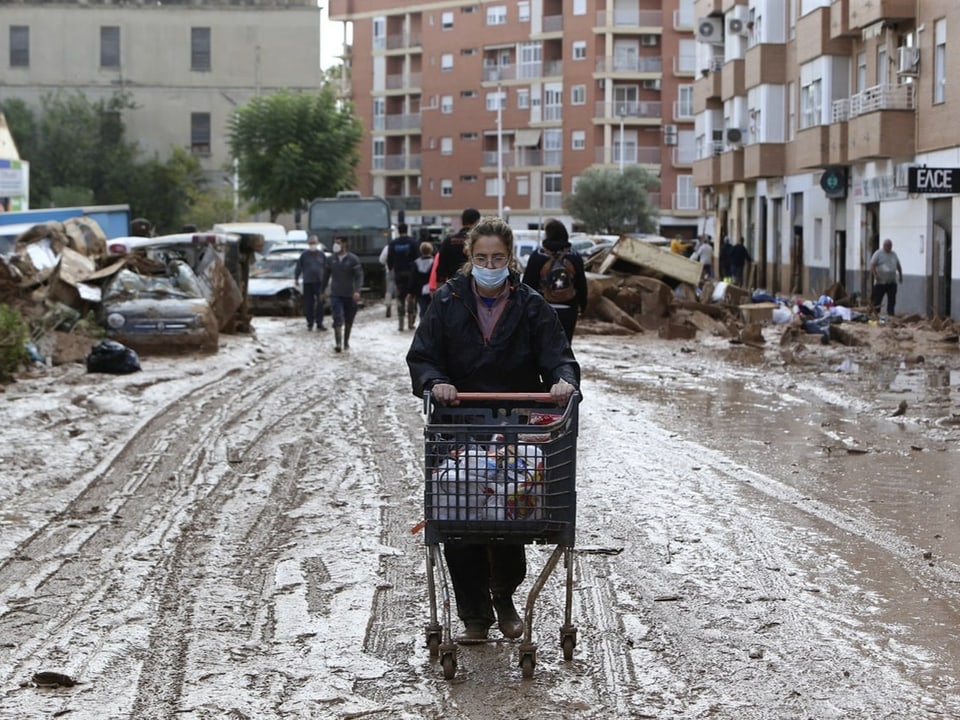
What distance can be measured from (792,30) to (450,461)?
46.2 metres

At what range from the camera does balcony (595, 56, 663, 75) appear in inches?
3718

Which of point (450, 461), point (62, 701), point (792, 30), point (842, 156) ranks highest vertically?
point (792, 30)

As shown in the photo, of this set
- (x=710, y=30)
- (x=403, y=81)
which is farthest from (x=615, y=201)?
(x=710, y=30)

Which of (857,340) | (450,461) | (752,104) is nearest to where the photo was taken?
(450,461)

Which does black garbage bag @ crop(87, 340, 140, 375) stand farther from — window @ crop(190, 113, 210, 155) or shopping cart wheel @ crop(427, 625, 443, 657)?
window @ crop(190, 113, 210, 155)

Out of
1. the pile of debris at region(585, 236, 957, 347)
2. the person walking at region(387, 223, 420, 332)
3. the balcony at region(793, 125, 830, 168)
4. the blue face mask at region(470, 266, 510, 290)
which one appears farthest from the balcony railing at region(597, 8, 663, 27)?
the blue face mask at region(470, 266, 510, 290)

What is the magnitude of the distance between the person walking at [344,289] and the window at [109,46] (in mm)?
51661

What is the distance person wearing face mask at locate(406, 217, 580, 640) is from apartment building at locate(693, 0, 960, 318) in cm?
2623

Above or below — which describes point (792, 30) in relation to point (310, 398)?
above

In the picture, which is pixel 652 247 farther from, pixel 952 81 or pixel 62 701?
pixel 62 701

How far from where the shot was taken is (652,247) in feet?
102

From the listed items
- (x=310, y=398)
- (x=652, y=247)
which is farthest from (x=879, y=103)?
(x=310, y=398)

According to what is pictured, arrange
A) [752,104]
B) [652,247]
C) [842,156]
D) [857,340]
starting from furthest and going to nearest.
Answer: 1. [752,104]
2. [842,156]
3. [652,247]
4. [857,340]

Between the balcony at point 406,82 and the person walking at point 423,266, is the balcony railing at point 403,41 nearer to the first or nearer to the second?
the balcony at point 406,82
